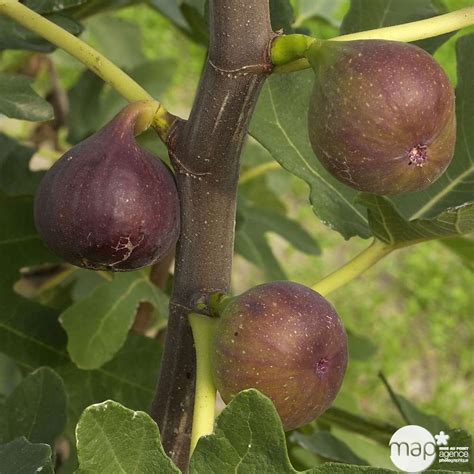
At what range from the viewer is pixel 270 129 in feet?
3.33

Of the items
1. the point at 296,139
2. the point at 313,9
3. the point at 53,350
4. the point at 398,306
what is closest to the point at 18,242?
the point at 53,350

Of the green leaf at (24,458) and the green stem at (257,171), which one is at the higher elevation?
the green leaf at (24,458)

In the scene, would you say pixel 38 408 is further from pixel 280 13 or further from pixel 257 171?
pixel 257 171

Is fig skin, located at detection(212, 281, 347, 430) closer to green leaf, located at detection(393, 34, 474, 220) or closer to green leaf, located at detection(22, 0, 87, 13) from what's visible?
green leaf, located at detection(393, 34, 474, 220)

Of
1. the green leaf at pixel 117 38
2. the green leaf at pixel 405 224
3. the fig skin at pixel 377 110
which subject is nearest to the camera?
the fig skin at pixel 377 110

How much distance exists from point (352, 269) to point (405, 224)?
0.07m

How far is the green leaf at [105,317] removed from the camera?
1.13 metres

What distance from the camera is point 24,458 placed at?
0.79 meters

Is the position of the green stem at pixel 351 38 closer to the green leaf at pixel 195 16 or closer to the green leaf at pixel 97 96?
the green leaf at pixel 195 16

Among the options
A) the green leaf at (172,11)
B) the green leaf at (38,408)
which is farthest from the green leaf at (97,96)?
the green leaf at (38,408)

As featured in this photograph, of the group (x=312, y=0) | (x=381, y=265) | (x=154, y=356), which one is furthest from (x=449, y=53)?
(x=154, y=356)

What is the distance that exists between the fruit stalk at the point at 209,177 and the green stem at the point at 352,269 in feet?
0.39

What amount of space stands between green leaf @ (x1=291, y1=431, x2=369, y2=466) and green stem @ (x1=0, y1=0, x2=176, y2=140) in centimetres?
46

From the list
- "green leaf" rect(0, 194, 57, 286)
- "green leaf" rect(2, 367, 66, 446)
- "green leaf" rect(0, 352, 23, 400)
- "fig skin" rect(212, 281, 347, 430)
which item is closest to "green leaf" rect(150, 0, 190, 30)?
"green leaf" rect(0, 194, 57, 286)
